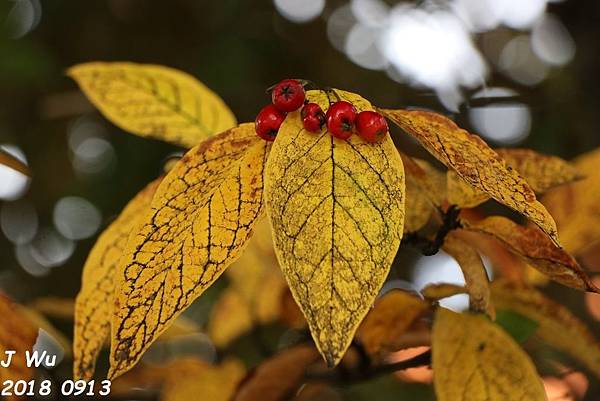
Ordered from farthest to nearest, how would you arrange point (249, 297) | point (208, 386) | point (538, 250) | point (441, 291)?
1. point (249, 297)
2. point (208, 386)
3. point (441, 291)
4. point (538, 250)

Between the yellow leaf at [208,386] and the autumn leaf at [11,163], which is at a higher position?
the autumn leaf at [11,163]

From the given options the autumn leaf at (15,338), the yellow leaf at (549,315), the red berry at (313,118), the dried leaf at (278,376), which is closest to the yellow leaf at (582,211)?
the yellow leaf at (549,315)

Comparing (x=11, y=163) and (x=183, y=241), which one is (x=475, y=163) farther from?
(x=11, y=163)

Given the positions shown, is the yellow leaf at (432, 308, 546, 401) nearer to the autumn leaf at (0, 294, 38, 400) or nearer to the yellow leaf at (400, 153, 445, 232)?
the yellow leaf at (400, 153, 445, 232)

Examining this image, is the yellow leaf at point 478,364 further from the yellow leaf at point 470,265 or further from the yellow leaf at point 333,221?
the yellow leaf at point 333,221

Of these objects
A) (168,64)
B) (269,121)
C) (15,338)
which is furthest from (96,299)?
(168,64)

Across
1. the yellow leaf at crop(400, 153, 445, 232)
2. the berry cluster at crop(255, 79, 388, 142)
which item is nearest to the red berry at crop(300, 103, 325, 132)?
the berry cluster at crop(255, 79, 388, 142)
